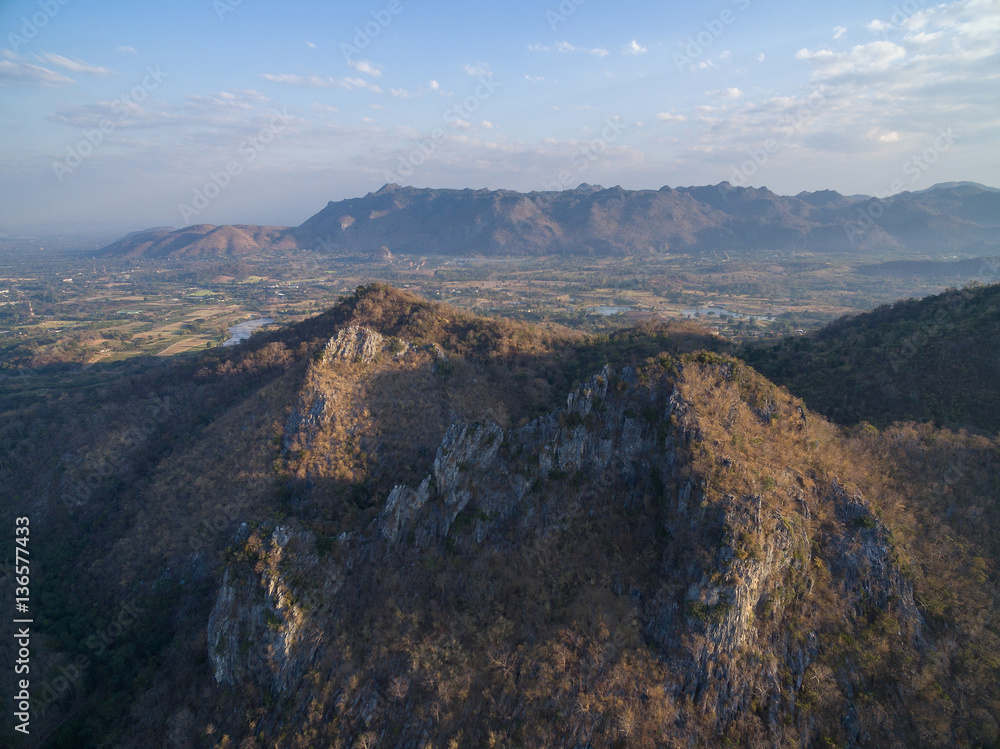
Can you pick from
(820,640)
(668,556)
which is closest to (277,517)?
(668,556)

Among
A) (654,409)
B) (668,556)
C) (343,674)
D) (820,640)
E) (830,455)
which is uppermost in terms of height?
(654,409)

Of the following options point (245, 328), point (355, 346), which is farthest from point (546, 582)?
point (245, 328)

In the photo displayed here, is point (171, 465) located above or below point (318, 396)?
below

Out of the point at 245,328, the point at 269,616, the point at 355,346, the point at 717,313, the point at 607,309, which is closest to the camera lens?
the point at 269,616

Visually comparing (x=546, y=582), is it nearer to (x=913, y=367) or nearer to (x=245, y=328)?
(x=913, y=367)

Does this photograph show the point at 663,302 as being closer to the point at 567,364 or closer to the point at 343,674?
the point at 567,364

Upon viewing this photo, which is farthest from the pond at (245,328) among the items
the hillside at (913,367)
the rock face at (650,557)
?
the hillside at (913,367)

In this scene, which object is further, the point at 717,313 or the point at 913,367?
the point at 717,313
